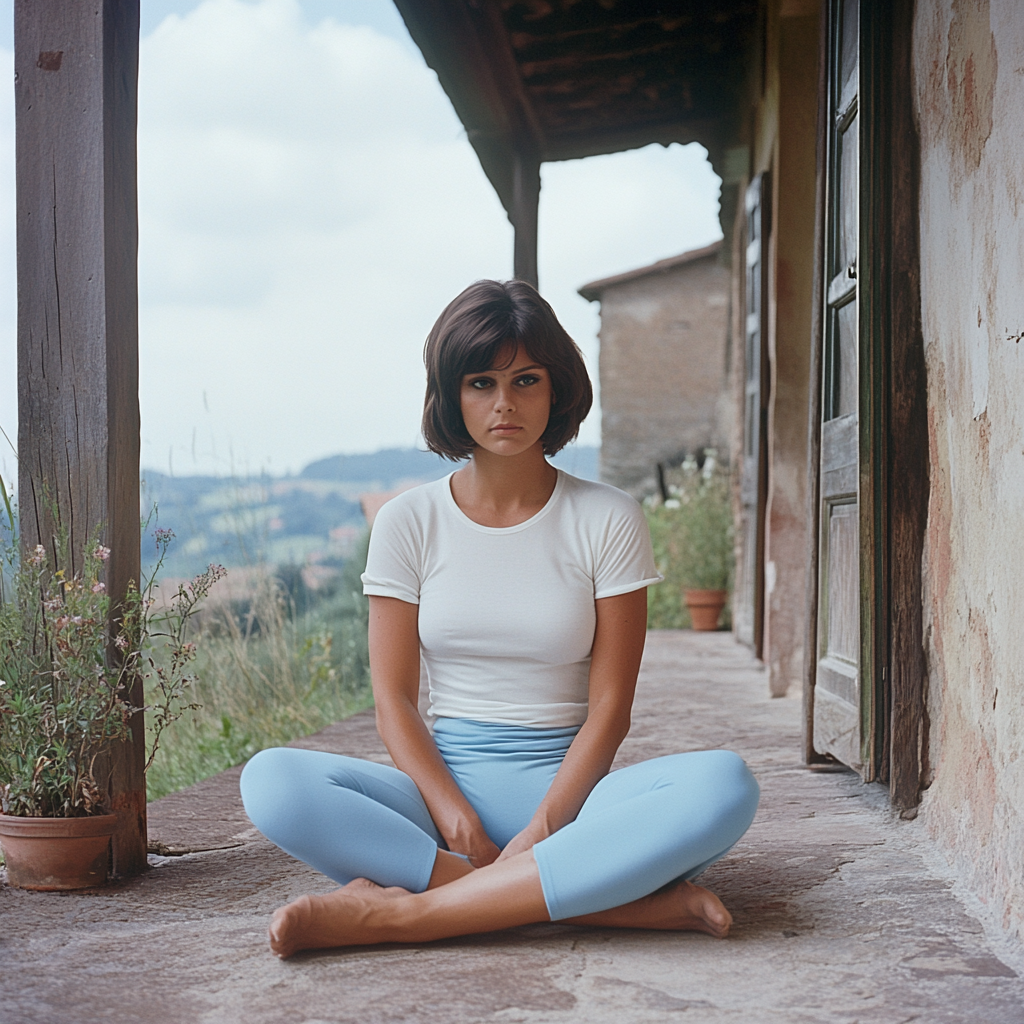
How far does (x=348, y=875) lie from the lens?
1.77 metres

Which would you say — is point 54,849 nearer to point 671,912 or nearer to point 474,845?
point 474,845

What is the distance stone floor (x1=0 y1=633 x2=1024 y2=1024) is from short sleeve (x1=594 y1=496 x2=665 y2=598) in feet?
2.05

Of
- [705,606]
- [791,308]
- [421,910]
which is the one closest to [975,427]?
[421,910]

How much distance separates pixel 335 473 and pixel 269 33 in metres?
30.6

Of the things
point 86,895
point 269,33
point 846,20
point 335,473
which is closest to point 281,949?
point 86,895

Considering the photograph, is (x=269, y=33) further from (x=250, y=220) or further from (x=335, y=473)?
(x=335, y=473)

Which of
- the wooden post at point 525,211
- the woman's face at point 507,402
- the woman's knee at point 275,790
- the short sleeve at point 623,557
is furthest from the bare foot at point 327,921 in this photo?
the wooden post at point 525,211

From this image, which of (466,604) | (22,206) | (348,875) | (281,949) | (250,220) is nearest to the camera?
(281,949)

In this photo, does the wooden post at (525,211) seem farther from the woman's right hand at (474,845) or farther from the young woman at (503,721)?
the woman's right hand at (474,845)

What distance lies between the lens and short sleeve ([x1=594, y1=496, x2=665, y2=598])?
196 centimetres

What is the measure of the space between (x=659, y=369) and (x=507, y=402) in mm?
10154

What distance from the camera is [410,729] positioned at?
6.32ft

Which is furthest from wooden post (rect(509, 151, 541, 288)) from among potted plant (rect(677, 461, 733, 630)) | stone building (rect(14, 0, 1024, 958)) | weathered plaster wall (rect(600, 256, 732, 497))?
weathered plaster wall (rect(600, 256, 732, 497))

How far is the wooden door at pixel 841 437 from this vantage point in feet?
8.84
